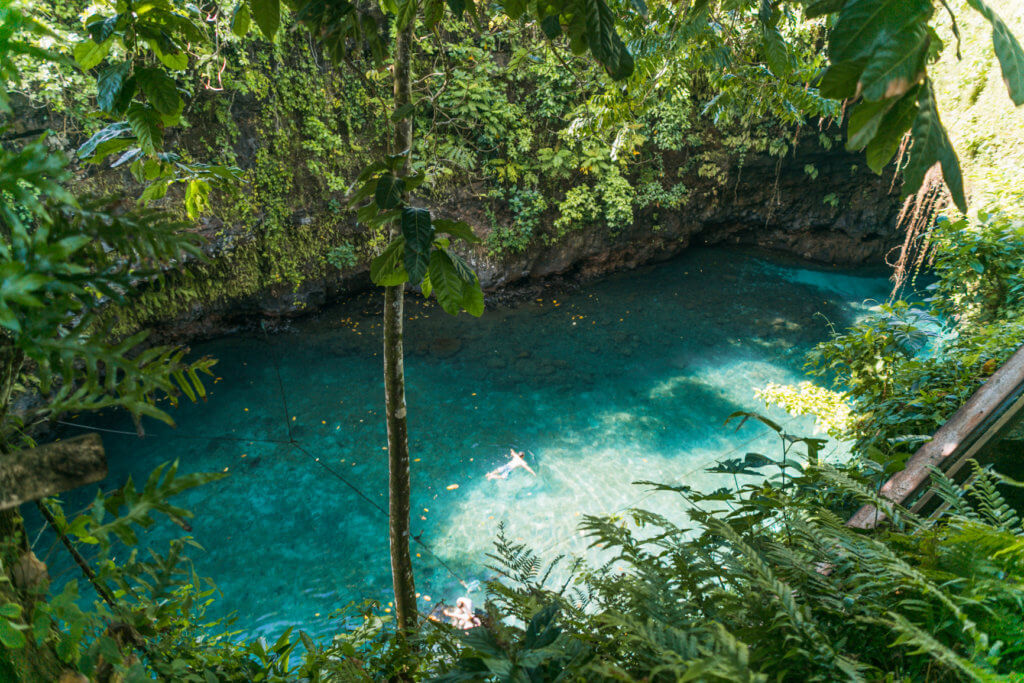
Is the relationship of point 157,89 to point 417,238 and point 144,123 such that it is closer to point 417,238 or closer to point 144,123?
→ point 144,123

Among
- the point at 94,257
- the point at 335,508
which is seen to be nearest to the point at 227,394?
the point at 335,508

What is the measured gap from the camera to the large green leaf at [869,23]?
525 mm

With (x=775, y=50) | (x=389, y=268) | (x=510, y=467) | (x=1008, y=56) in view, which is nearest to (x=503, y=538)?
(x=389, y=268)

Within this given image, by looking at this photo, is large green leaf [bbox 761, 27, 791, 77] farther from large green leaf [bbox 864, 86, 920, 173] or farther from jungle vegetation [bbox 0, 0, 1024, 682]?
large green leaf [bbox 864, 86, 920, 173]

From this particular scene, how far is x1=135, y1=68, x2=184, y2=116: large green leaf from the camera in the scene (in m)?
1.06

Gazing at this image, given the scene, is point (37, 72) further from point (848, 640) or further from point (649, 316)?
point (649, 316)

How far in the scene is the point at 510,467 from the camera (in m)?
5.02

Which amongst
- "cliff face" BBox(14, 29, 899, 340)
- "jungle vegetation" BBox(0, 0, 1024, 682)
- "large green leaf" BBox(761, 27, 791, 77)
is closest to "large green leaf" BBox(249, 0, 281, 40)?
"jungle vegetation" BBox(0, 0, 1024, 682)

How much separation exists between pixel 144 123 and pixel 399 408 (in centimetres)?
125

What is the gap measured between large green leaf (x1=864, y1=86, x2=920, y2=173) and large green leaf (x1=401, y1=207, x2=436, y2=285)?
2.63 feet

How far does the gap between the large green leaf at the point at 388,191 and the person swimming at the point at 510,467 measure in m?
4.09

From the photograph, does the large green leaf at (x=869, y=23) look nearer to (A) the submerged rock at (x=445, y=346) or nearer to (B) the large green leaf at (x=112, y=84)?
(B) the large green leaf at (x=112, y=84)

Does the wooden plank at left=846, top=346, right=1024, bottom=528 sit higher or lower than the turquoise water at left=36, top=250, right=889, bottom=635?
higher

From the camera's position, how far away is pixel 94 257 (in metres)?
0.82
